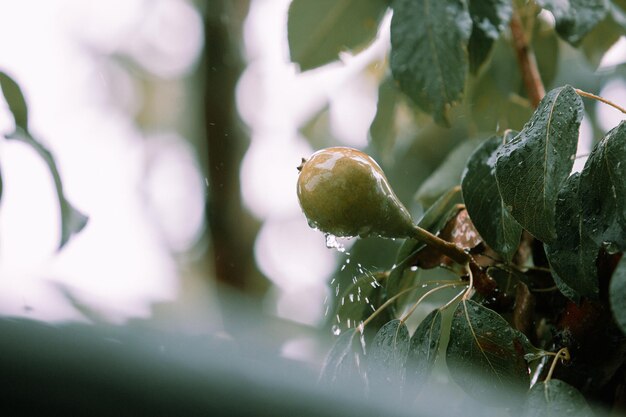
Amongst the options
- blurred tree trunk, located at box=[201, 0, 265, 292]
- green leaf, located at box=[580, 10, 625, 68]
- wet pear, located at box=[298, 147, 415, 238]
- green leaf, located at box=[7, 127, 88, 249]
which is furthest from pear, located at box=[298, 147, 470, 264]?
blurred tree trunk, located at box=[201, 0, 265, 292]

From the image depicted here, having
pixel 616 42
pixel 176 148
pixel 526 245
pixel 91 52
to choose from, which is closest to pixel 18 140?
pixel 526 245

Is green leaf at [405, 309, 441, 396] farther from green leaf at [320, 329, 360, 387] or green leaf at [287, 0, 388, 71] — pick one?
green leaf at [287, 0, 388, 71]

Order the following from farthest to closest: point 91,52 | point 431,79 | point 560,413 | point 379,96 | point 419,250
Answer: point 91,52 < point 379,96 < point 431,79 < point 419,250 < point 560,413

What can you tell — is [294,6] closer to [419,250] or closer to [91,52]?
[419,250]

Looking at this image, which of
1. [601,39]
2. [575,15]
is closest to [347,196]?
[575,15]

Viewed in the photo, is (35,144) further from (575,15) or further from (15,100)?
(575,15)

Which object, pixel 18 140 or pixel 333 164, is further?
pixel 18 140
